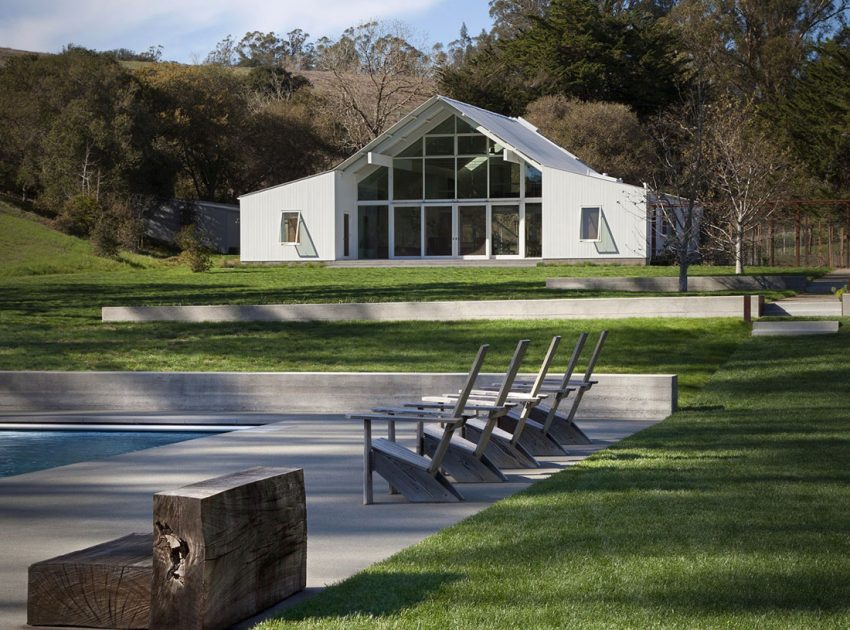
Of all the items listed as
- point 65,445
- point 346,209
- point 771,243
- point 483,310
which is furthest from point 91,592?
point 346,209

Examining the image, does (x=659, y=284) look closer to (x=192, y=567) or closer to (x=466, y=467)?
(x=466, y=467)

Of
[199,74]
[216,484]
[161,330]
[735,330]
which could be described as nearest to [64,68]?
[199,74]

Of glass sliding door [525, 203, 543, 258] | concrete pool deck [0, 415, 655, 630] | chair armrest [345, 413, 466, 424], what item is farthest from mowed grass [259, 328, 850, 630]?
glass sliding door [525, 203, 543, 258]

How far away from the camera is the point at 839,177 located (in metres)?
53.1

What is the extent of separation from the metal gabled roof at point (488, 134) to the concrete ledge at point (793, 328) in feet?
81.4

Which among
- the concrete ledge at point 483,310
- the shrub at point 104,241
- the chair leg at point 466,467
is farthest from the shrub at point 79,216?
the chair leg at point 466,467

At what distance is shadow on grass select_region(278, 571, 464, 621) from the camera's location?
4.85 metres

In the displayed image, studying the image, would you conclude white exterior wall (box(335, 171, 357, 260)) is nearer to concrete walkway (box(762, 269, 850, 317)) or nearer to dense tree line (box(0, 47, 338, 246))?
dense tree line (box(0, 47, 338, 246))

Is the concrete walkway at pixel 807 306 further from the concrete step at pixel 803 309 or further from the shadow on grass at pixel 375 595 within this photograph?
the shadow on grass at pixel 375 595

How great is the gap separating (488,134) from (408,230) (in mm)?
5728

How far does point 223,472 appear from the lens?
9.33 meters

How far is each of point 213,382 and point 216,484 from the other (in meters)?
9.84

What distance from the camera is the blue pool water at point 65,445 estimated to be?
36.0 ft

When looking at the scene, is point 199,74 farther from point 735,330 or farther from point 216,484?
point 216,484
